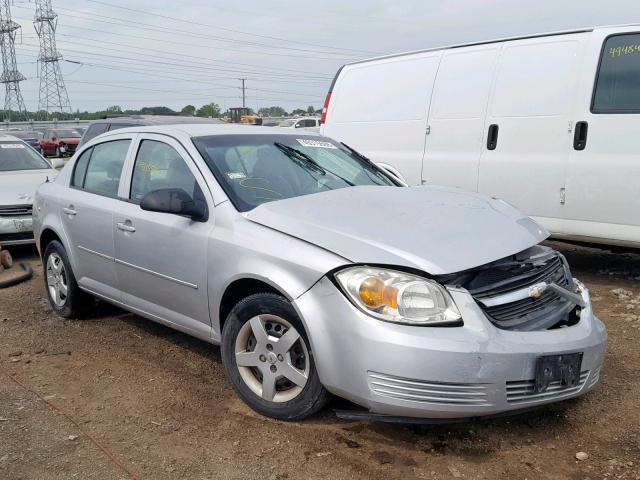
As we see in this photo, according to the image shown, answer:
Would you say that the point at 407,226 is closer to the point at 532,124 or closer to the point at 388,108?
the point at 532,124

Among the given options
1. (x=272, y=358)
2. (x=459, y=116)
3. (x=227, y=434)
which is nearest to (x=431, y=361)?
(x=272, y=358)

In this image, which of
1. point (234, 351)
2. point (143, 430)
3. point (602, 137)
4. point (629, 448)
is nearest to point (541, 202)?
point (602, 137)

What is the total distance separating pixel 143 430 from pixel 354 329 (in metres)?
1.32

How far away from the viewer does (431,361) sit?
2.81 metres

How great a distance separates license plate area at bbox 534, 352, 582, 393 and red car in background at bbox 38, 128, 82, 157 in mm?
28676

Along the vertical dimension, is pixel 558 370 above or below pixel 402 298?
below

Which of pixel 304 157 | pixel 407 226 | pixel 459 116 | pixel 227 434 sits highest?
pixel 459 116

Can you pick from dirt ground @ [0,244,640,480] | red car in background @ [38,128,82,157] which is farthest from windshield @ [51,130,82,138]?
dirt ground @ [0,244,640,480]

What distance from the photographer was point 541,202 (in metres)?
5.99

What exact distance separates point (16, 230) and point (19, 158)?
204cm

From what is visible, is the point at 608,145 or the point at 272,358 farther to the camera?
the point at 608,145

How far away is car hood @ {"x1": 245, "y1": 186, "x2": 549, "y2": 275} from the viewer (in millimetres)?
3033

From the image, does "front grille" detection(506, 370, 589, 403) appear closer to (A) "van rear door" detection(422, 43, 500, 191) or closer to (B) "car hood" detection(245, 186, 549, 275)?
(B) "car hood" detection(245, 186, 549, 275)

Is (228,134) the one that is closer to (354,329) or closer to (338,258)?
(338,258)
